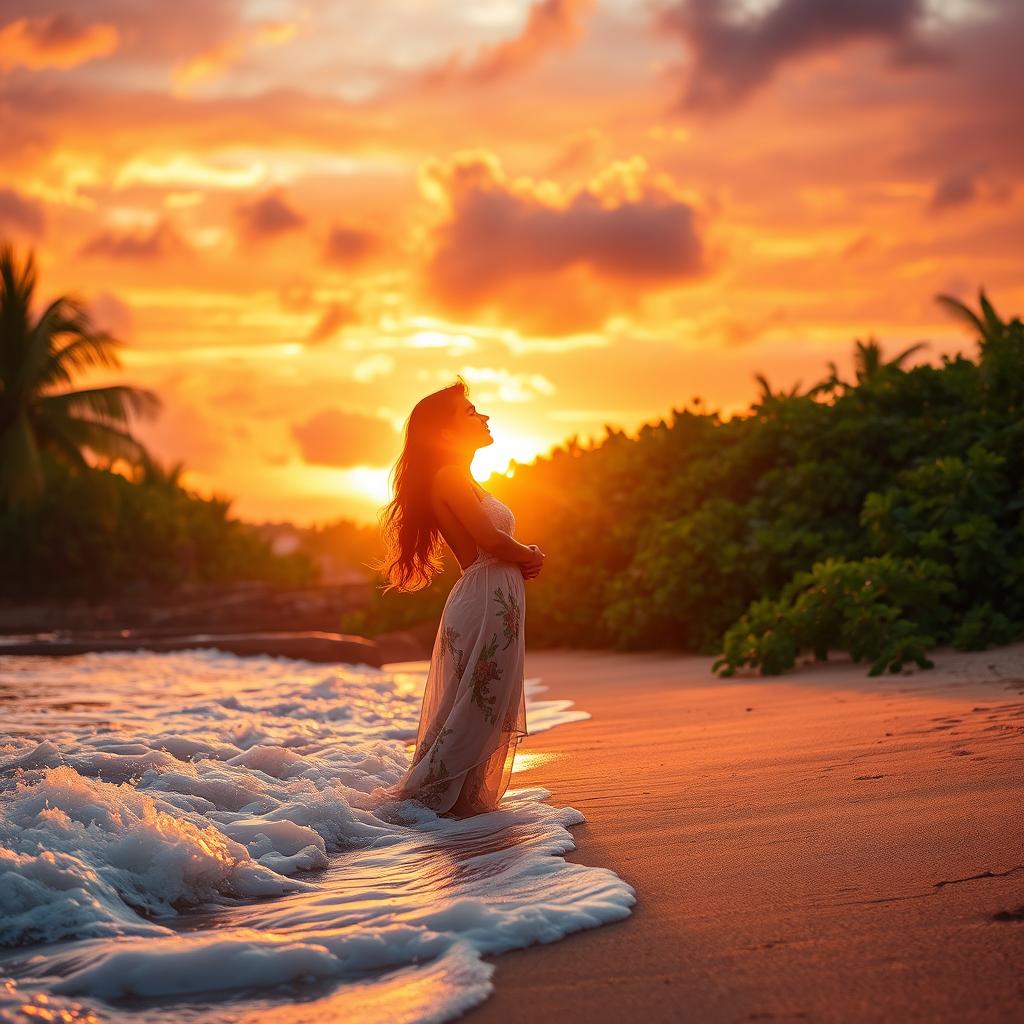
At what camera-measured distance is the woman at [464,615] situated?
4.87 meters

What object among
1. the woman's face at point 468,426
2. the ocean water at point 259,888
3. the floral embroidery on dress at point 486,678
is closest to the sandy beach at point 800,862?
the ocean water at point 259,888

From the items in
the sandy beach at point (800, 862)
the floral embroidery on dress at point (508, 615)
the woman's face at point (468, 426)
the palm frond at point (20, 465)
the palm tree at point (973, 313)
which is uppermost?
the palm tree at point (973, 313)

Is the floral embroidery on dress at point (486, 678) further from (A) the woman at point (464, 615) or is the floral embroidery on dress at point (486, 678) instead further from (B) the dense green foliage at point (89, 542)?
(B) the dense green foliage at point (89, 542)

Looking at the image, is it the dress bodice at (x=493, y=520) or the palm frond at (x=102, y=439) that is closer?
the dress bodice at (x=493, y=520)

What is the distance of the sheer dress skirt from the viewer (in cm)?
486

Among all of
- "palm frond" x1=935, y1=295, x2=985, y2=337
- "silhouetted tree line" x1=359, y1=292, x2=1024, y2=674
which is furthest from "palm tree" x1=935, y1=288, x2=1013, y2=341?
"silhouetted tree line" x1=359, y1=292, x2=1024, y2=674

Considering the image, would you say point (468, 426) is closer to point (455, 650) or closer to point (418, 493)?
point (418, 493)

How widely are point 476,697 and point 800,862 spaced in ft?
5.93

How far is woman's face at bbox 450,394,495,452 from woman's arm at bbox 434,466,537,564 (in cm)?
15

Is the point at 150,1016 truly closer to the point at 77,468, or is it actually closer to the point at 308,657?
the point at 308,657

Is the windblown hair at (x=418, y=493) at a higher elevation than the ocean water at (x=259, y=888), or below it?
higher

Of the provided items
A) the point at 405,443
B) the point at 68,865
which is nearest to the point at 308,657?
the point at 405,443

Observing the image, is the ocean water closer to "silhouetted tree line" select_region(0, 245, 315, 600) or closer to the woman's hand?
the woman's hand

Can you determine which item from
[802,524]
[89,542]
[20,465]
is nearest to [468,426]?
[802,524]
